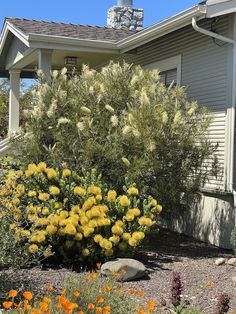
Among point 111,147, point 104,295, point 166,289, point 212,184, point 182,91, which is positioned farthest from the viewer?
point 212,184

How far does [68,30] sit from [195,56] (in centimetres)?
316

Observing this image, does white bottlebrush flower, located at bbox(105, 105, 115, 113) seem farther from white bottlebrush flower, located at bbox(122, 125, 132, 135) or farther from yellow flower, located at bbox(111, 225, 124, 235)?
yellow flower, located at bbox(111, 225, 124, 235)

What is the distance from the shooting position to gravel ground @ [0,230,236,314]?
16.3 ft

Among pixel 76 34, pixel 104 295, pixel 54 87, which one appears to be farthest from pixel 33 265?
pixel 76 34

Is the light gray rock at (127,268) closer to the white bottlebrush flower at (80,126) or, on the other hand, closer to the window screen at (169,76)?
→ the white bottlebrush flower at (80,126)

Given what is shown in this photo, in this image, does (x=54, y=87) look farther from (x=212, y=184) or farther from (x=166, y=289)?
(x=166, y=289)

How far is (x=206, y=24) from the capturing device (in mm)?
→ 8031

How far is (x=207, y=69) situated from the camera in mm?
8227

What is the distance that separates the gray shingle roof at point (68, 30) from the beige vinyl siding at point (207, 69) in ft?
4.80

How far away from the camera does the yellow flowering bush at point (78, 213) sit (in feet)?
19.4

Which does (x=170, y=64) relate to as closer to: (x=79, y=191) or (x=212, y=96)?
(x=212, y=96)

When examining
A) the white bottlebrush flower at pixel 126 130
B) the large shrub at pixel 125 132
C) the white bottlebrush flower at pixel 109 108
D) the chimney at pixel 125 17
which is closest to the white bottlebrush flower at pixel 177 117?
the large shrub at pixel 125 132

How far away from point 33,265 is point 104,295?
2.37m

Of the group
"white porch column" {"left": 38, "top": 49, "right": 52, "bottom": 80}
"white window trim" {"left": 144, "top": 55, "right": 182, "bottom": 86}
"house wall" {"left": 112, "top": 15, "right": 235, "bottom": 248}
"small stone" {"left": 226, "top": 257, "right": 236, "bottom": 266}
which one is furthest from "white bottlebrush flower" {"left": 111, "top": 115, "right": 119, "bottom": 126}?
"white porch column" {"left": 38, "top": 49, "right": 52, "bottom": 80}
